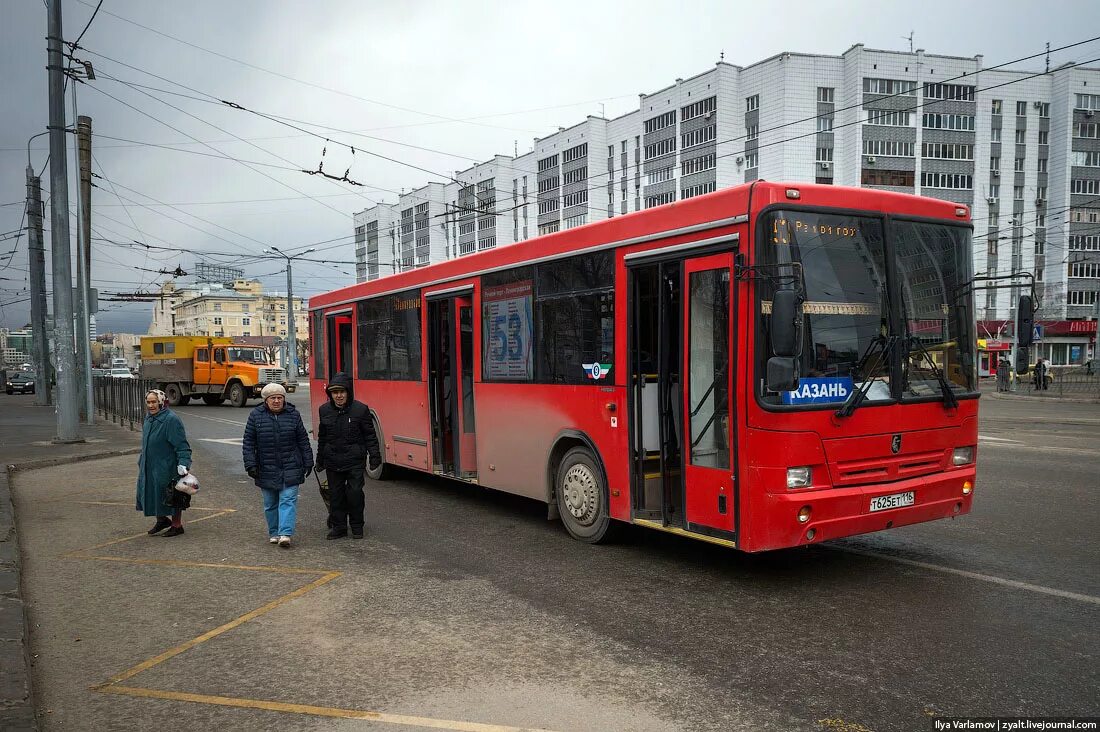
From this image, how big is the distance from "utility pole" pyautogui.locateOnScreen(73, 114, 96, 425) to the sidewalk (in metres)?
1.10

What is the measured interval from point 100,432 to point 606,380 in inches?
685

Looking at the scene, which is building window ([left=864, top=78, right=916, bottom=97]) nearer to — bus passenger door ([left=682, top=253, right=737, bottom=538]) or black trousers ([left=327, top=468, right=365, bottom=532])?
bus passenger door ([left=682, top=253, right=737, bottom=538])

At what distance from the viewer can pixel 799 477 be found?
546 centimetres

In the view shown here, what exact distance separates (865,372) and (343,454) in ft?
16.2

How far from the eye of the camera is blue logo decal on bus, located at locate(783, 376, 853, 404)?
5.44m

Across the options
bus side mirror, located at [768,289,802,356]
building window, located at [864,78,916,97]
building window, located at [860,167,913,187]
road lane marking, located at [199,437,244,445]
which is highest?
building window, located at [864,78,916,97]

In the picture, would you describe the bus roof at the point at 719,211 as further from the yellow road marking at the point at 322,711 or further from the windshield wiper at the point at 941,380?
the yellow road marking at the point at 322,711

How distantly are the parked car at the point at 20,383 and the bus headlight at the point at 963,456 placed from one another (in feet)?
187

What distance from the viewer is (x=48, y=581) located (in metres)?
6.53

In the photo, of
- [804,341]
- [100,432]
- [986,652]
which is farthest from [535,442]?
[100,432]

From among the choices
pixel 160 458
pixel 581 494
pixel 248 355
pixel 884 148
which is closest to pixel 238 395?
pixel 248 355

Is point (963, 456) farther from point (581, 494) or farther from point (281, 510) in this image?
point (281, 510)

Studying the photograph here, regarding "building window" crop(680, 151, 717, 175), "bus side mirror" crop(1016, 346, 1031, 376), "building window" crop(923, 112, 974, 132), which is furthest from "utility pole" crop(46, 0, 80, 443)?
"building window" crop(923, 112, 974, 132)

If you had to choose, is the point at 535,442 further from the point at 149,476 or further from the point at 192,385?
the point at 192,385
